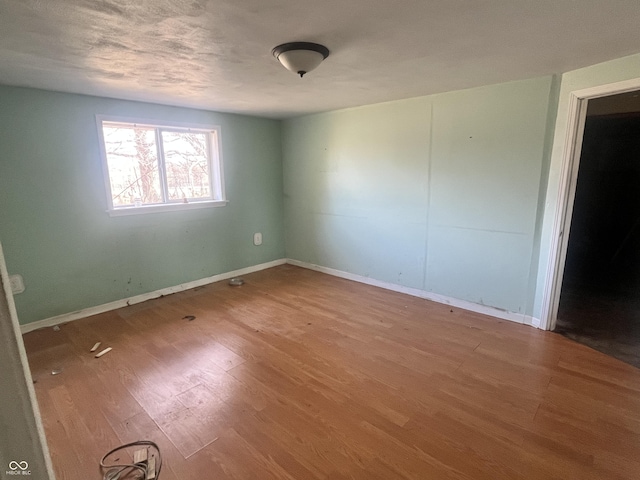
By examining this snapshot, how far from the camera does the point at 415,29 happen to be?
70.3 inches

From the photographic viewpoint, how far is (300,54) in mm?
1977

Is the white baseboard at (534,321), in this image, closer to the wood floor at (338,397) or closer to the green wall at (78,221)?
the wood floor at (338,397)

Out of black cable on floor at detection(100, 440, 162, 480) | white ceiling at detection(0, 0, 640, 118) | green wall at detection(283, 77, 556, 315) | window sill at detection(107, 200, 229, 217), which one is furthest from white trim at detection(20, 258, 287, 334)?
white ceiling at detection(0, 0, 640, 118)

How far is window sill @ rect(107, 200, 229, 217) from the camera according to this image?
347 centimetres

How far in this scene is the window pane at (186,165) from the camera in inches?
153

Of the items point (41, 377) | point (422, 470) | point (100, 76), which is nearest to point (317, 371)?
point (422, 470)

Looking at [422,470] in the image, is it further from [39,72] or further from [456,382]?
[39,72]

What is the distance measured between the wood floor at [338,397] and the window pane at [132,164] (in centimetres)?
133

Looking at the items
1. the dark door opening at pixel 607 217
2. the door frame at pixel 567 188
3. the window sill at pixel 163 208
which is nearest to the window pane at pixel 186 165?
the window sill at pixel 163 208

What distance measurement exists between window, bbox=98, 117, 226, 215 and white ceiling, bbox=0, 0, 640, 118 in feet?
1.97

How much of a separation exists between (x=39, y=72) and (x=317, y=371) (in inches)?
120

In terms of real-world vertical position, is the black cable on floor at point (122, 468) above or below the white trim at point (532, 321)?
below

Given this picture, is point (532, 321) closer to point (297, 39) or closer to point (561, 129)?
point (561, 129)

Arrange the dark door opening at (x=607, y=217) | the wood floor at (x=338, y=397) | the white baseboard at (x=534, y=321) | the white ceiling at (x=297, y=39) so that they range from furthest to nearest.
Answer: the dark door opening at (x=607, y=217) → the white baseboard at (x=534, y=321) → the wood floor at (x=338, y=397) → the white ceiling at (x=297, y=39)
